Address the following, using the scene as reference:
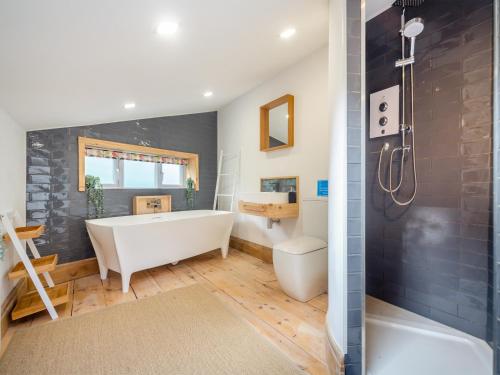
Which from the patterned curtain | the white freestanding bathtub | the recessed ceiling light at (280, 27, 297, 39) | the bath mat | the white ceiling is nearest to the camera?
the white ceiling

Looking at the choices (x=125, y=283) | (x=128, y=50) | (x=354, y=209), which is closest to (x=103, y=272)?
(x=125, y=283)

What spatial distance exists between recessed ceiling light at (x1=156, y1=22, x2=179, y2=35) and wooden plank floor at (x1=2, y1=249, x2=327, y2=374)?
2.20 m

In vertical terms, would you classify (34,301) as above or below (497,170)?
below

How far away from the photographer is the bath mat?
4.42 ft

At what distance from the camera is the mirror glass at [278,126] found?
2980 millimetres

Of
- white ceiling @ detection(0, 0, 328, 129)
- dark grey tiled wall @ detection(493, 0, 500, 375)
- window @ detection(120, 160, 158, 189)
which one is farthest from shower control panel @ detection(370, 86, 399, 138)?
window @ detection(120, 160, 158, 189)

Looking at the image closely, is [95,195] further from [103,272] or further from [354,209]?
[354,209]

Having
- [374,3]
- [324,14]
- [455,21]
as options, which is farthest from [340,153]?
[374,3]

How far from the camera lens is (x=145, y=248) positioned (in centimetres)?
247

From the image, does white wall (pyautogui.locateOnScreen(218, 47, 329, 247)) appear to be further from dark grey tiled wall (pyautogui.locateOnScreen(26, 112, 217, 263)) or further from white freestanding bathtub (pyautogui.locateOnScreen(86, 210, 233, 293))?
dark grey tiled wall (pyautogui.locateOnScreen(26, 112, 217, 263))

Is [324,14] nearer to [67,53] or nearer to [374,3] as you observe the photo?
[374,3]

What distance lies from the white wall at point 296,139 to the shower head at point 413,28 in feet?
2.69

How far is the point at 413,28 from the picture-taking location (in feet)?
5.44

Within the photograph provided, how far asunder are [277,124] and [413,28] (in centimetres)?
171
